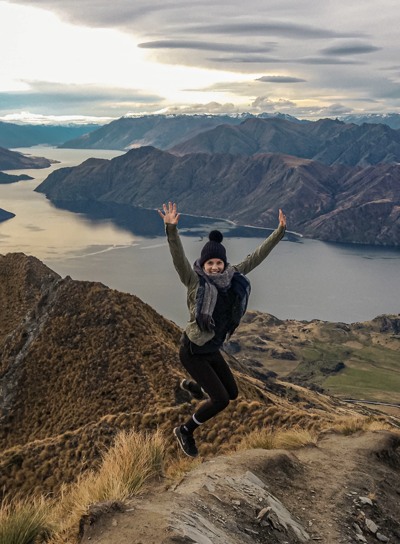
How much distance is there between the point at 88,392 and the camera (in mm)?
28906

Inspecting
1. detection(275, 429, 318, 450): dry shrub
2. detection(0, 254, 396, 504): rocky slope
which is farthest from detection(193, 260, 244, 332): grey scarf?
detection(0, 254, 396, 504): rocky slope

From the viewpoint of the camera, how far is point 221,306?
1018 centimetres

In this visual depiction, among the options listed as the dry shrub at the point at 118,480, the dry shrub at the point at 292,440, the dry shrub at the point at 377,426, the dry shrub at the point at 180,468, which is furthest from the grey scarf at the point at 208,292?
the dry shrub at the point at 377,426

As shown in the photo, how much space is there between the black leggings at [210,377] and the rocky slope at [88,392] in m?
5.11

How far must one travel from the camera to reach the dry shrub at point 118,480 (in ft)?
27.7

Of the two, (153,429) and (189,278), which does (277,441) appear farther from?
(153,429)

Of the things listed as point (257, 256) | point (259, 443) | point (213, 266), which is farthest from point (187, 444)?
point (257, 256)

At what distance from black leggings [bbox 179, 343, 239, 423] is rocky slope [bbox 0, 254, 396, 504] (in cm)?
511

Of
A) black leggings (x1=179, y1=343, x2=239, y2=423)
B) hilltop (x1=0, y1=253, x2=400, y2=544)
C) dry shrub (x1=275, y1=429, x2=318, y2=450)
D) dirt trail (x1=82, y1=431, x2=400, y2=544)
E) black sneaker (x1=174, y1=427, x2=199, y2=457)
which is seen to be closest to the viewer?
dirt trail (x1=82, y1=431, x2=400, y2=544)

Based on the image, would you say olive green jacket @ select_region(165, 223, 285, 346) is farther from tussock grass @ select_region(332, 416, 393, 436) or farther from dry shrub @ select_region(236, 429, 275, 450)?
tussock grass @ select_region(332, 416, 393, 436)

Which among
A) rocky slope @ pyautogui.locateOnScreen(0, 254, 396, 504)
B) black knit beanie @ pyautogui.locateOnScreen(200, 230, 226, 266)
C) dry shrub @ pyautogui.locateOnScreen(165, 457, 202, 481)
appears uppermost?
black knit beanie @ pyautogui.locateOnScreen(200, 230, 226, 266)

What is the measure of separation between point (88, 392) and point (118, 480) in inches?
808

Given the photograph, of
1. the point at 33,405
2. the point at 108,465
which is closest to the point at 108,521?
the point at 108,465

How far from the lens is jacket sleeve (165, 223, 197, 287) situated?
384 inches
